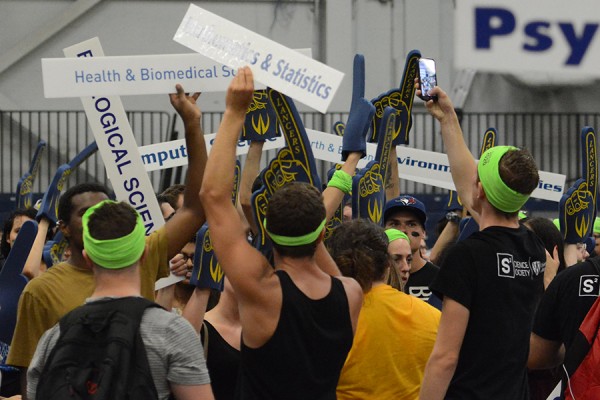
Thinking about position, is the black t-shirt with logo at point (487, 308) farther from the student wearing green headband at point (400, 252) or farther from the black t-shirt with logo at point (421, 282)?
the black t-shirt with logo at point (421, 282)

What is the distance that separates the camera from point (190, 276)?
17.0 feet

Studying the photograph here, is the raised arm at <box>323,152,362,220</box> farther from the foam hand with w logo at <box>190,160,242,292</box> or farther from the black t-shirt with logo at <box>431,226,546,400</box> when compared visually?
the black t-shirt with logo at <box>431,226,546,400</box>

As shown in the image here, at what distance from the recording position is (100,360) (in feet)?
12.0

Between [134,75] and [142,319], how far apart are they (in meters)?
1.54

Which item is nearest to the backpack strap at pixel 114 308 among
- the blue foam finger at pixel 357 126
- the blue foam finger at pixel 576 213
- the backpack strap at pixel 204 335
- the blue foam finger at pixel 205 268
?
the backpack strap at pixel 204 335

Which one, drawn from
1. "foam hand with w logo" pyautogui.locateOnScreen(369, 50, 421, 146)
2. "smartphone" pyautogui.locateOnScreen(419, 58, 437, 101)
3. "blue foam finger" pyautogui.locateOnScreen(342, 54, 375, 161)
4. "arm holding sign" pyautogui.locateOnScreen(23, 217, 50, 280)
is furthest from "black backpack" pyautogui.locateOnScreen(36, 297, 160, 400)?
"foam hand with w logo" pyautogui.locateOnScreen(369, 50, 421, 146)

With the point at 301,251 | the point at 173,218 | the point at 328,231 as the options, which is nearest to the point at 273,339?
the point at 301,251

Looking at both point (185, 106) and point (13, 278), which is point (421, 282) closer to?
point (13, 278)

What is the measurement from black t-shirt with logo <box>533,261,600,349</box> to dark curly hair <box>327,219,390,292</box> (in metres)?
0.69

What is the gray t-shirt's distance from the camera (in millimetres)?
3691

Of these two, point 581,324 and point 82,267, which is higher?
point 82,267

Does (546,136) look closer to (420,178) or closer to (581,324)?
(420,178)

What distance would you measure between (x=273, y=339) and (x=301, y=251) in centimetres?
32

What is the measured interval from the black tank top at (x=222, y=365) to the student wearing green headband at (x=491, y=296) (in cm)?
75
